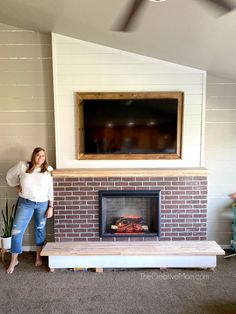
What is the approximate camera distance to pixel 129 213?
369cm

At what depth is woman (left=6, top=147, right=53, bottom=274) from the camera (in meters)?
3.20

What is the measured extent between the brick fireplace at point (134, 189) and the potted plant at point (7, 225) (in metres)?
0.60

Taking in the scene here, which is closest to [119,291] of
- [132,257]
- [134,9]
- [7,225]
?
[132,257]

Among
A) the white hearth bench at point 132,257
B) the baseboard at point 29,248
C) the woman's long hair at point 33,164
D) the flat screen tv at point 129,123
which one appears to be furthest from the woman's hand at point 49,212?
the flat screen tv at point 129,123

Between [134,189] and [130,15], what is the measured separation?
204 cm

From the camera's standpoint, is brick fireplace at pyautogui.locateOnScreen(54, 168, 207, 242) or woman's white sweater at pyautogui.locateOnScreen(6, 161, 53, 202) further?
brick fireplace at pyautogui.locateOnScreen(54, 168, 207, 242)

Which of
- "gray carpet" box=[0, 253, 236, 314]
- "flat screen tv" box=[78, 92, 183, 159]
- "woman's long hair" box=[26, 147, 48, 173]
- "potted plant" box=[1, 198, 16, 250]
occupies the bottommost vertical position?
"gray carpet" box=[0, 253, 236, 314]

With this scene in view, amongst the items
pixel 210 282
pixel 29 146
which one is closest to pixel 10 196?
pixel 29 146

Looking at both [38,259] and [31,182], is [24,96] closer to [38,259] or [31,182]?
[31,182]

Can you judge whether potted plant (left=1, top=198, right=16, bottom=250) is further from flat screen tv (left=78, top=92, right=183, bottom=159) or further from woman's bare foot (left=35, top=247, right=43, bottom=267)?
flat screen tv (left=78, top=92, right=183, bottom=159)

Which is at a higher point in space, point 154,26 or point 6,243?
point 154,26

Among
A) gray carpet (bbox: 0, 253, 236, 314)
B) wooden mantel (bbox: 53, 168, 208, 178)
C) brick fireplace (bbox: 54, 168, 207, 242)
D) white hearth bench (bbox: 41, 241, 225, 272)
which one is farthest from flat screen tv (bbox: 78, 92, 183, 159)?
gray carpet (bbox: 0, 253, 236, 314)

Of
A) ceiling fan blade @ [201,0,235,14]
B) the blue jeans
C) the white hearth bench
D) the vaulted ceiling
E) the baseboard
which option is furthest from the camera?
the baseboard

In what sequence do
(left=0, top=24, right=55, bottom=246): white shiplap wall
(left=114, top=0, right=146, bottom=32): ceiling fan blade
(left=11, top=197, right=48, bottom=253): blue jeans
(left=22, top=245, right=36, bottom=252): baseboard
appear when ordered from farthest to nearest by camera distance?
(left=22, top=245, right=36, bottom=252): baseboard → (left=0, top=24, right=55, bottom=246): white shiplap wall → (left=11, top=197, right=48, bottom=253): blue jeans → (left=114, top=0, right=146, bottom=32): ceiling fan blade
